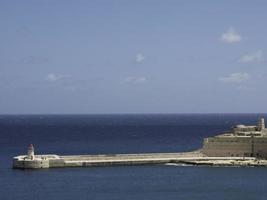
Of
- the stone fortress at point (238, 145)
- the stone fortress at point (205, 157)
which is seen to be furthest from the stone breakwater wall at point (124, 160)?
the stone fortress at point (238, 145)

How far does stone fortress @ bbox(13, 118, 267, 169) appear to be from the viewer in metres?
76.7

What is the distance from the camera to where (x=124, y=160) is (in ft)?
261

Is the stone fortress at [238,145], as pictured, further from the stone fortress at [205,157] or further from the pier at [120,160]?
the pier at [120,160]

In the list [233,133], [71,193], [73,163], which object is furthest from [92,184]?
[233,133]

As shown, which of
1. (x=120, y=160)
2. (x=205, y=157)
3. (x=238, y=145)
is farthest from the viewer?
(x=238, y=145)

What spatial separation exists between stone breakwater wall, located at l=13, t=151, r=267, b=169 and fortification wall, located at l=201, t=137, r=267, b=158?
1.71 metres

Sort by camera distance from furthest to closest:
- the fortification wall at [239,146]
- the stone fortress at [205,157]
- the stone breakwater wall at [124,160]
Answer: the fortification wall at [239,146] < the stone fortress at [205,157] < the stone breakwater wall at [124,160]

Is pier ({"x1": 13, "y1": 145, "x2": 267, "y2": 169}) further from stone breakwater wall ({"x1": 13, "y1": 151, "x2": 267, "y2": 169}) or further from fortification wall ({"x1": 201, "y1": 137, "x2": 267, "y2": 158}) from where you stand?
fortification wall ({"x1": 201, "y1": 137, "x2": 267, "y2": 158})

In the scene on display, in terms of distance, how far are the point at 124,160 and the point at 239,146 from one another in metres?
13.4

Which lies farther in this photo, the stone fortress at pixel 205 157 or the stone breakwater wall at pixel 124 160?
the stone fortress at pixel 205 157

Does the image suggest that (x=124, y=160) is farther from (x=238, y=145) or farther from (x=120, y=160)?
(x=238, y=145)

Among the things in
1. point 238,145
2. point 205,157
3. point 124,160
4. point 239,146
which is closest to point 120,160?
point 124,160

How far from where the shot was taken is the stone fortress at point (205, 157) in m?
76.7

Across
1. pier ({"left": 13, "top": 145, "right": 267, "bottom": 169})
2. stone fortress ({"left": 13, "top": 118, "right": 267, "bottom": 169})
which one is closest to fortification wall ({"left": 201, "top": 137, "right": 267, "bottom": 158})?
stone fortress ({"left": 13, "top": 118, "right": 267, "bottom": 169})
